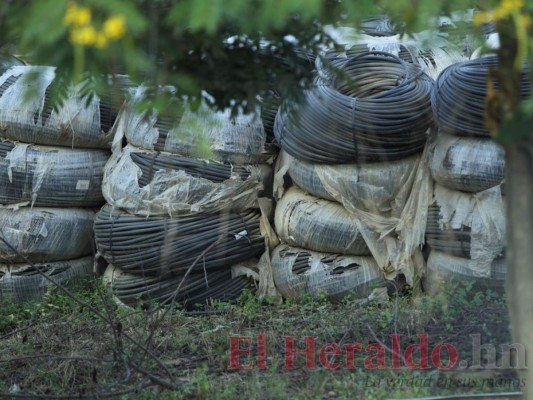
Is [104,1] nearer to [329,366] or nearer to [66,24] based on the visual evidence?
[66,24]

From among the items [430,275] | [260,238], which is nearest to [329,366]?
[430,275]

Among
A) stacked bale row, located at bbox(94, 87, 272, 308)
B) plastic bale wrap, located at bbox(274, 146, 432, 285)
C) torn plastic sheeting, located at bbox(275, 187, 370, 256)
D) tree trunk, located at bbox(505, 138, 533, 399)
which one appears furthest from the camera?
stacked bale row, located at bbox(94, 87, 272, 308)

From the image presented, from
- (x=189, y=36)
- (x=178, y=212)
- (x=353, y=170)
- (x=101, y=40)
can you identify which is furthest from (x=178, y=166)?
(x=101, y=40)

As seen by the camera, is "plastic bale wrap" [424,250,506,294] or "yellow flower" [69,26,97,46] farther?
"plastic bale wrap" [424,250,506,294]

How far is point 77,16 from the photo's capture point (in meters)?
1.81

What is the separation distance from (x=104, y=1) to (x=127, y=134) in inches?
157

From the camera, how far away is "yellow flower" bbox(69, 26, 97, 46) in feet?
5.94

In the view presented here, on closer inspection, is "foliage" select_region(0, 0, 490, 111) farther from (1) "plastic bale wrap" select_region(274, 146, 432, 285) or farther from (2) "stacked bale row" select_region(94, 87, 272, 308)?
(2) "stacked bale row" select_region(94, 87, 272, 308)

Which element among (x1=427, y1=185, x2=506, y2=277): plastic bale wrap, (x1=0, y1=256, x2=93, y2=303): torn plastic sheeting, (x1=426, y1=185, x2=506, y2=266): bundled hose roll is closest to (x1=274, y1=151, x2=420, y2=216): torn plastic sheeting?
(x1=426, y1=185, x2=506, y2=266): bundled hose roll

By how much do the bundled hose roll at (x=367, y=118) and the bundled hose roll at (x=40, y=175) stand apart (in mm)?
1527

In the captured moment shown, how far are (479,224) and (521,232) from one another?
7.83ft

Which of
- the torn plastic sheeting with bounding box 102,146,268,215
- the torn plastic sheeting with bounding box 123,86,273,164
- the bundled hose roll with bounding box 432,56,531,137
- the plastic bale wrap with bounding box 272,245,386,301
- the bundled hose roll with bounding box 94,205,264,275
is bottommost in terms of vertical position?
the plastic bale wrap with bounding box 272,245,386,301

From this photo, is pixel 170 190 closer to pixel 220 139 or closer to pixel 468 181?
pixel 220 139

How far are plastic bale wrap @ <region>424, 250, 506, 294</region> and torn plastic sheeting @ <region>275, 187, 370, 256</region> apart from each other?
18.4 inches
